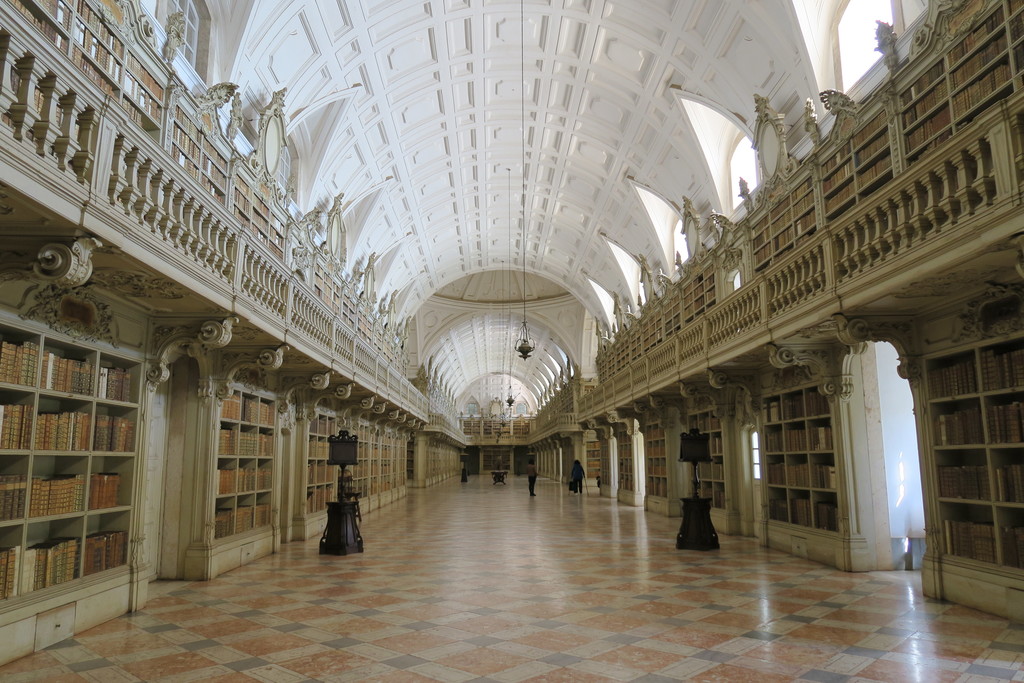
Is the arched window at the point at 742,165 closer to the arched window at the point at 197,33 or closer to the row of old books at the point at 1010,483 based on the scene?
the row of old books at the point at 1010,483

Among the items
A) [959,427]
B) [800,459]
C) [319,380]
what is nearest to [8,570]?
[319,380]

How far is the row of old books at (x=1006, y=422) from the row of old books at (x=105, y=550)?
8.45 meters

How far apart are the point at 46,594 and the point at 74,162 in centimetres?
356

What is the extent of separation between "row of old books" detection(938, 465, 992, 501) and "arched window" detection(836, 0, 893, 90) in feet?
18.5

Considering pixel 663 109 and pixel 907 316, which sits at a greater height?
pixel 663 109

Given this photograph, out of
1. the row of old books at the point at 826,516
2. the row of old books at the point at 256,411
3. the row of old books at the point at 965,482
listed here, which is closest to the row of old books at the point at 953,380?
the row of old books at the point at 965,482

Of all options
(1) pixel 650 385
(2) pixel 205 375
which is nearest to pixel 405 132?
(1) pixel 650 385

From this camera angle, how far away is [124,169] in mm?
4625

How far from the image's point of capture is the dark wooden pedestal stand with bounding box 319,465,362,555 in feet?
33.8

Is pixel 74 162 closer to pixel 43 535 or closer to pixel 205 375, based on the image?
pixel 43 535

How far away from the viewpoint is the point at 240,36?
31.9 ft

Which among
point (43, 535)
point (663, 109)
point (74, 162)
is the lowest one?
point (43, 535)

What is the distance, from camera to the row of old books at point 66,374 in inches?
214

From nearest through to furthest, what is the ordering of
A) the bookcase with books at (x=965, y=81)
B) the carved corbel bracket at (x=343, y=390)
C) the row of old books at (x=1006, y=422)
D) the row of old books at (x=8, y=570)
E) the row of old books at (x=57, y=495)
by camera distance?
the row of old books at (x=8, y=570) → the row of old books at (x=57, y=495) → the bookcase with books at (x=965, y=81) → the row of old books at (x=1006, y=422) → the carved corbel bracket at (x=343, y=390)
